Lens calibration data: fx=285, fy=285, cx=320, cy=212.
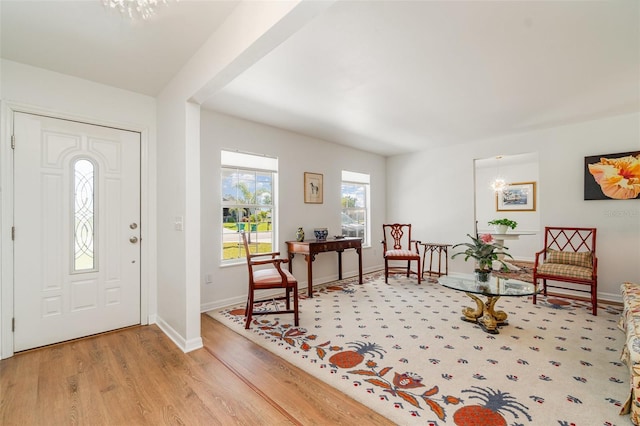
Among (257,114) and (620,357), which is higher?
(257,114)

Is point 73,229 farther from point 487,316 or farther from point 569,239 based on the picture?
point 569,239

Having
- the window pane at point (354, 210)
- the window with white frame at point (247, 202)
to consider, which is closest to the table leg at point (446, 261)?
the window pane at point (354, 210)

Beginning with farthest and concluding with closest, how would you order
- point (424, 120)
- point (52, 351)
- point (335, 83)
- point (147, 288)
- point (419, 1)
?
point (424, 120) < point (147, 288) < point (335, 83) < point (52, 351) < point (419, 1)

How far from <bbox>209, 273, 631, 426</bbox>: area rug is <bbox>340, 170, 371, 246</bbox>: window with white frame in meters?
2.13

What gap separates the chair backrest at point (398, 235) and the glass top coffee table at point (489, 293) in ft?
7.22

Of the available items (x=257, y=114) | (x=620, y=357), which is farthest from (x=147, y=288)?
(x=620, y=357)

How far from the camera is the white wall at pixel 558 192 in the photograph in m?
3.87

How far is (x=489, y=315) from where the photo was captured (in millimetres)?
2941

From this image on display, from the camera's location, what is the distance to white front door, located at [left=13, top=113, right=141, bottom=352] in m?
2.50

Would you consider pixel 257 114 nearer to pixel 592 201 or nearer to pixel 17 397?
pixel 17 397

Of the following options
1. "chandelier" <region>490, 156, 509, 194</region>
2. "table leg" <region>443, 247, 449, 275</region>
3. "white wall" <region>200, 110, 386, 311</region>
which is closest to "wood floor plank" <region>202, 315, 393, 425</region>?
"white wall" <region>200, 110, 386, 311</region>

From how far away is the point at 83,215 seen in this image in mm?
2783

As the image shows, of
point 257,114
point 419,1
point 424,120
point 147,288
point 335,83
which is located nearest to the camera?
point 419,1

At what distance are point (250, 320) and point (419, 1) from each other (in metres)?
3.07
